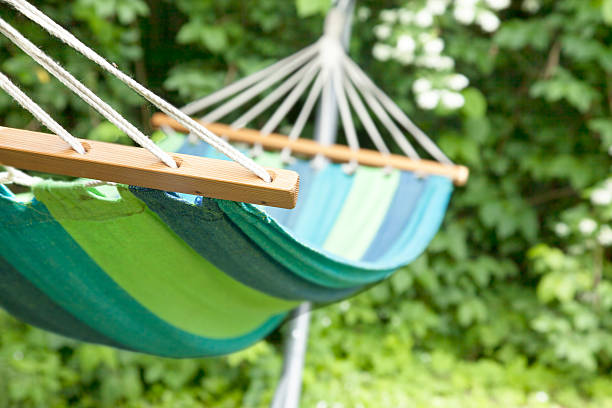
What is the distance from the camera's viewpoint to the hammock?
2.09 feet

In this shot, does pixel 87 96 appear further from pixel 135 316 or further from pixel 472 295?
pixel 472 295

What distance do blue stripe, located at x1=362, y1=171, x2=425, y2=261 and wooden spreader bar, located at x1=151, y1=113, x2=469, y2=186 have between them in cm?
4

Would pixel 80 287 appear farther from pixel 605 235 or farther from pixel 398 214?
pixel 605 235

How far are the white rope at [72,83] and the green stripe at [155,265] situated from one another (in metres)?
0.11

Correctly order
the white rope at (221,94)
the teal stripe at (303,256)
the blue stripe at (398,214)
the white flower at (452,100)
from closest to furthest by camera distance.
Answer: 1. the teal stripe at (303,256)
2. the blue stripe at (398,214)
3. the white rope at (221,94)
4. the white flower at (452,100)

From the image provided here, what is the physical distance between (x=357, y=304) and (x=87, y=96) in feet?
5.55

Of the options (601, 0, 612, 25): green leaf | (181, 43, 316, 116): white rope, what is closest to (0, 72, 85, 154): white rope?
(181, 43, 316, 116): white rope

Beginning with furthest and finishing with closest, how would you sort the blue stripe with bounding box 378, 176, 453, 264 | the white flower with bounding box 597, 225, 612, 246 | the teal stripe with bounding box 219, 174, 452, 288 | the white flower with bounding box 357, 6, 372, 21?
1. the white flower with bounding box 357, 6, 372, 21
2. the white flower with bounding box 597, 225, 612, 246
3. the blue stripe with bounding box 378, 176, 453, 264
4. the teal stripe with bounding box 219, 174, 452, 288

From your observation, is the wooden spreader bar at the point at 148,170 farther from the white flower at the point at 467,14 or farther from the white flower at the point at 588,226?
the white flower at the point at 588,226

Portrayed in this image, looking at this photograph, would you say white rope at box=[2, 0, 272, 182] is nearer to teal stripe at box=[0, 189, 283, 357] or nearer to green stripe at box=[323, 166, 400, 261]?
teal stripe at box=[0, 189, 283, 357]

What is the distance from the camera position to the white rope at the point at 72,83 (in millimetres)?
496

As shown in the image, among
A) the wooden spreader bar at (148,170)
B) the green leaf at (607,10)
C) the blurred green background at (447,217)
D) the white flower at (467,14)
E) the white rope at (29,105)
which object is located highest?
the green leaf at (607,10)

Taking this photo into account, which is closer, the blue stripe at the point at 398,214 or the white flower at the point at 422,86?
the blue stripe at the point at 398,214

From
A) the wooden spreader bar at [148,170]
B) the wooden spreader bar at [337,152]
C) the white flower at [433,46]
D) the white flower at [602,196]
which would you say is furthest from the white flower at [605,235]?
the wooden spreader bar at [148,170]
